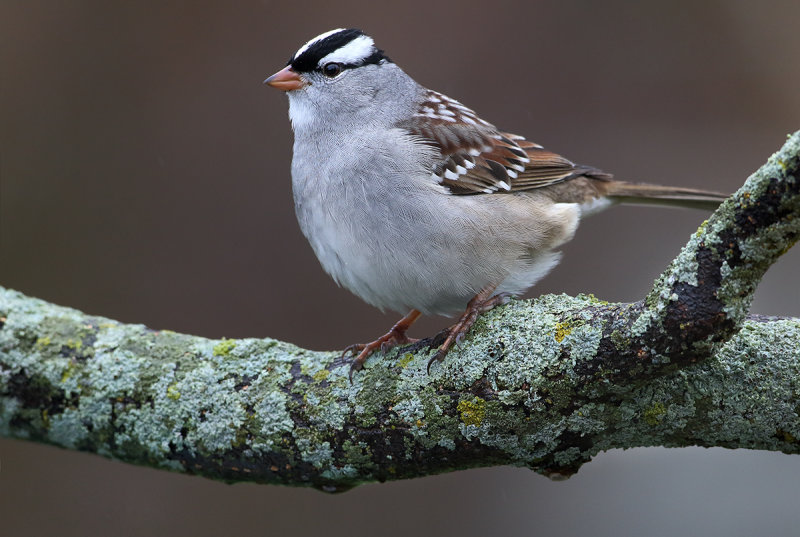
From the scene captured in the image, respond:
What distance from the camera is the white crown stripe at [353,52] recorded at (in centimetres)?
367

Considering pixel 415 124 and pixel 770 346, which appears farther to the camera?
pixel 415 124

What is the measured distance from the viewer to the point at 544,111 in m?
5.31

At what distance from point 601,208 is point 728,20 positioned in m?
2.54

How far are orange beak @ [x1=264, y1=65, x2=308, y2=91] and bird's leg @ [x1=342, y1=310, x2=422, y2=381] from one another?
1252 mm

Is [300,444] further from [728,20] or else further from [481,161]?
[728,20]

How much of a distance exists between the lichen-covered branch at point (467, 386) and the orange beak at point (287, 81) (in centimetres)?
130

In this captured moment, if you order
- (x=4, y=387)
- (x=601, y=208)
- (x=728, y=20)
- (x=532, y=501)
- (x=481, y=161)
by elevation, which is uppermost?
(x=728, y=20)

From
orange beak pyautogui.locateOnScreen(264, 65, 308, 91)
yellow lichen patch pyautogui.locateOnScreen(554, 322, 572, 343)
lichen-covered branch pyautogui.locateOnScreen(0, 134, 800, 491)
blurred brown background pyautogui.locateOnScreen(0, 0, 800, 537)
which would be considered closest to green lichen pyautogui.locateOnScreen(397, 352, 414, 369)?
lichen-covered branch pyautogui.locateOnScreen(0, 134, 800, 491)

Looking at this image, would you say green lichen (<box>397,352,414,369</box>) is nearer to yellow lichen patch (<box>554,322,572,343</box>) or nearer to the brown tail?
yellow lichen patch (<box>554,322,572,343</box>)

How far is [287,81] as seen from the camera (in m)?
3.61

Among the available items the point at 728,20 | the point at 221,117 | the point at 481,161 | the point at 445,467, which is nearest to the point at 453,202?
the point at 481,161

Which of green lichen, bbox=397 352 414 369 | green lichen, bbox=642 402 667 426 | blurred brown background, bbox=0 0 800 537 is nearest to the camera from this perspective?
green lichen, bbox=642 402 667 426

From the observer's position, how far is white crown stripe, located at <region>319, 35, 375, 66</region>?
367 centimetres

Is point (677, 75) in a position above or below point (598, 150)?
above
